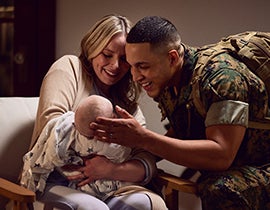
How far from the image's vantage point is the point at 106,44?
1.99 metres

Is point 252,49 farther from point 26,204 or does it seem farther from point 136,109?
point 26,204

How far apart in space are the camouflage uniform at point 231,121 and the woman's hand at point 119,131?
0.78ft

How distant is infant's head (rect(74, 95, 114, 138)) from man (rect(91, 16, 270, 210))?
0.11 feet

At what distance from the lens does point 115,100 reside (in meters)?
2.13

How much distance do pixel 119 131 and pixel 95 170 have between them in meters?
0.19

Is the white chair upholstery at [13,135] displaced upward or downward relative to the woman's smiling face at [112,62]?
downward

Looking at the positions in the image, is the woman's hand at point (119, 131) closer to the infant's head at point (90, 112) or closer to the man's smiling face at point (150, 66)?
the infant's head at point (90, 112)

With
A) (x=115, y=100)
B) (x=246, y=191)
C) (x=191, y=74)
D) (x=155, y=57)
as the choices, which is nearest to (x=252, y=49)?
(x=191, y=74)

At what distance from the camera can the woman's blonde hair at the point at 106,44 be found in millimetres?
2002

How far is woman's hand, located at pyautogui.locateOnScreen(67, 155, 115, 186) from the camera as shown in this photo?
178cm

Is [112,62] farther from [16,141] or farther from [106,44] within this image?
[16,141]

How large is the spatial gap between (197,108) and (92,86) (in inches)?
19.3

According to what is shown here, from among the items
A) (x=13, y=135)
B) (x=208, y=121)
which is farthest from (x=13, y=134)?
(x=208, y=121)

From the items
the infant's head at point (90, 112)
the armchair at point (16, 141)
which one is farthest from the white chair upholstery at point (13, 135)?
the infant's head at point (90, 112)
